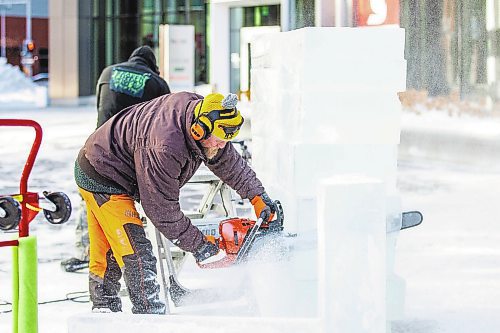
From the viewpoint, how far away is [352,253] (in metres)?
2.56

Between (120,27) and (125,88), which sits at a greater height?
(120,27)

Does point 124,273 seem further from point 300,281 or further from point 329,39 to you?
point 329,39

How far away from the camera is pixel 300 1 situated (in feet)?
19.4

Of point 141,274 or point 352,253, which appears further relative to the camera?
point 141,274

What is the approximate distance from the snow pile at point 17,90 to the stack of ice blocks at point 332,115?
82.6ft

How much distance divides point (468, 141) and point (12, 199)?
9.83 metres

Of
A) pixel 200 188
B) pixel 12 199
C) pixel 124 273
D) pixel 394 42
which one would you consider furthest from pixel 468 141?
Result: pixel 12 199

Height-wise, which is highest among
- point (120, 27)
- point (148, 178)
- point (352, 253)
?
point (120, 27)

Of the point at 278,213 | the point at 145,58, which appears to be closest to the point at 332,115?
the point at 278,213

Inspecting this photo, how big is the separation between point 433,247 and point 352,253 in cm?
368

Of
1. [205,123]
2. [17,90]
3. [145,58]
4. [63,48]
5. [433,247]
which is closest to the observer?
[205,123]

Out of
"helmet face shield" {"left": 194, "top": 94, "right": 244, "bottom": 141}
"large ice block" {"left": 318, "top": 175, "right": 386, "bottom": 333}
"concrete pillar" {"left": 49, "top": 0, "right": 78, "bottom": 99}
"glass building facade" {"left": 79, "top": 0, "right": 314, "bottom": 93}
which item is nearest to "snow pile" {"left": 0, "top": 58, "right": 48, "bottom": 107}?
"concrete pillar" {"left": 49, "top": 0, "right": 78, "bottom": 99}

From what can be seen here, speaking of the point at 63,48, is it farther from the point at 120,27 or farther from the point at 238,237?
the point at 238,237

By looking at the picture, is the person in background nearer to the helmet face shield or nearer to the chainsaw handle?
the chainsaw handle
